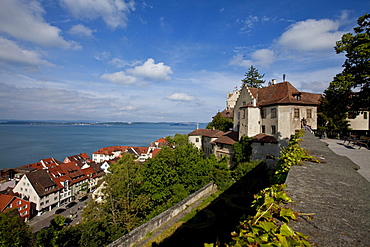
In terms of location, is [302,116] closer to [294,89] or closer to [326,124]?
[294,89]

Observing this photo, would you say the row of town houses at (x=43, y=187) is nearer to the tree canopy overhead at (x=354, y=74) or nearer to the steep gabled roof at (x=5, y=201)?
the steep gabled roof at (x=5, y=201)

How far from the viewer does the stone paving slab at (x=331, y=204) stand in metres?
1.84

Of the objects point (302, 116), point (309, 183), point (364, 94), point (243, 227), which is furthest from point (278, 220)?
point (302, 116)

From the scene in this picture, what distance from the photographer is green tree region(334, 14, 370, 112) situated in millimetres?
10430

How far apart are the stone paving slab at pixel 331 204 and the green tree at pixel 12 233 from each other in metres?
23.7

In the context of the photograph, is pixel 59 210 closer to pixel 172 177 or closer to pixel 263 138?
pixel 172 177

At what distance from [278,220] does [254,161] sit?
23.5 meters

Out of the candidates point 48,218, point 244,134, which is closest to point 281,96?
point 244,134

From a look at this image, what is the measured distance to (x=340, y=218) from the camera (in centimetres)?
216

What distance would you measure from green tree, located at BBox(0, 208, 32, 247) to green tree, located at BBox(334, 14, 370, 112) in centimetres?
2908

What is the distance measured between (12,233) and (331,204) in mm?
25636

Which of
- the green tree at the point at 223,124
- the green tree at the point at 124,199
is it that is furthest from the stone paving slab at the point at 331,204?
the green tree at the point at 223,124

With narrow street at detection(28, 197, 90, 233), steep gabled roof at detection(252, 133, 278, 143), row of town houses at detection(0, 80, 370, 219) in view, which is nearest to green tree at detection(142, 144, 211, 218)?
row of town houses at detection(0, 80, 370, 219)

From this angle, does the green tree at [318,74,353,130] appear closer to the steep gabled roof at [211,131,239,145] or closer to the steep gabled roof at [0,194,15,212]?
the steep gabled roof at [211,131,239,145]
